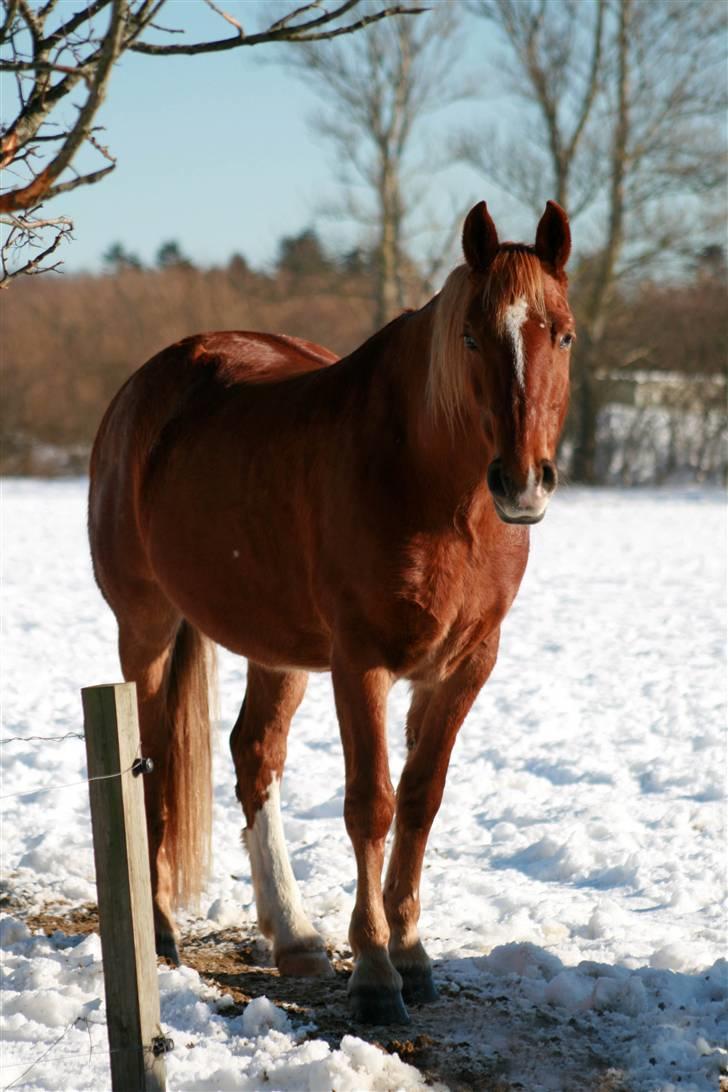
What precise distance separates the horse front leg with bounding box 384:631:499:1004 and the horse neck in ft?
1.58

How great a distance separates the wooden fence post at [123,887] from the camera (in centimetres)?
250

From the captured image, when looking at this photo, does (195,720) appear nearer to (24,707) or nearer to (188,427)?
(188,427)

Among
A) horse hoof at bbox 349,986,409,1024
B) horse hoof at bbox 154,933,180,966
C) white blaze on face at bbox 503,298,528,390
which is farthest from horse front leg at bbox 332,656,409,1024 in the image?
white blaze on face at bbox 503,298,528,390

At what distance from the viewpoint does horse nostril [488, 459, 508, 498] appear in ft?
8.83

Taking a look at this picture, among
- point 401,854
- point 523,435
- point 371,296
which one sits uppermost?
point 371,296

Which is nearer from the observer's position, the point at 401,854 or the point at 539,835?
the point at 401,854

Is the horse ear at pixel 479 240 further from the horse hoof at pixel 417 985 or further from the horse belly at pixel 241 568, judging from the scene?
the horse hoof at pixel 417 985

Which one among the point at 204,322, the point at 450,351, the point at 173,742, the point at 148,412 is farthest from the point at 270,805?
the point at 204,322

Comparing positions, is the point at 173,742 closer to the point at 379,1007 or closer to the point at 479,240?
the point at 379,1007

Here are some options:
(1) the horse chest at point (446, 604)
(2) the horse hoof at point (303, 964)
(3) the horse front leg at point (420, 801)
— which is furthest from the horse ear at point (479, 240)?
(2) the horse hoof at point (303, 964)

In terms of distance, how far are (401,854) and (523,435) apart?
4.69 feet

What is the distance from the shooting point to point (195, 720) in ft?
13.6

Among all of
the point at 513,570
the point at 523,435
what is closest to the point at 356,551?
the point at 513,570

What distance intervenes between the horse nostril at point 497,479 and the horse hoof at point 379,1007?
4.64ft
